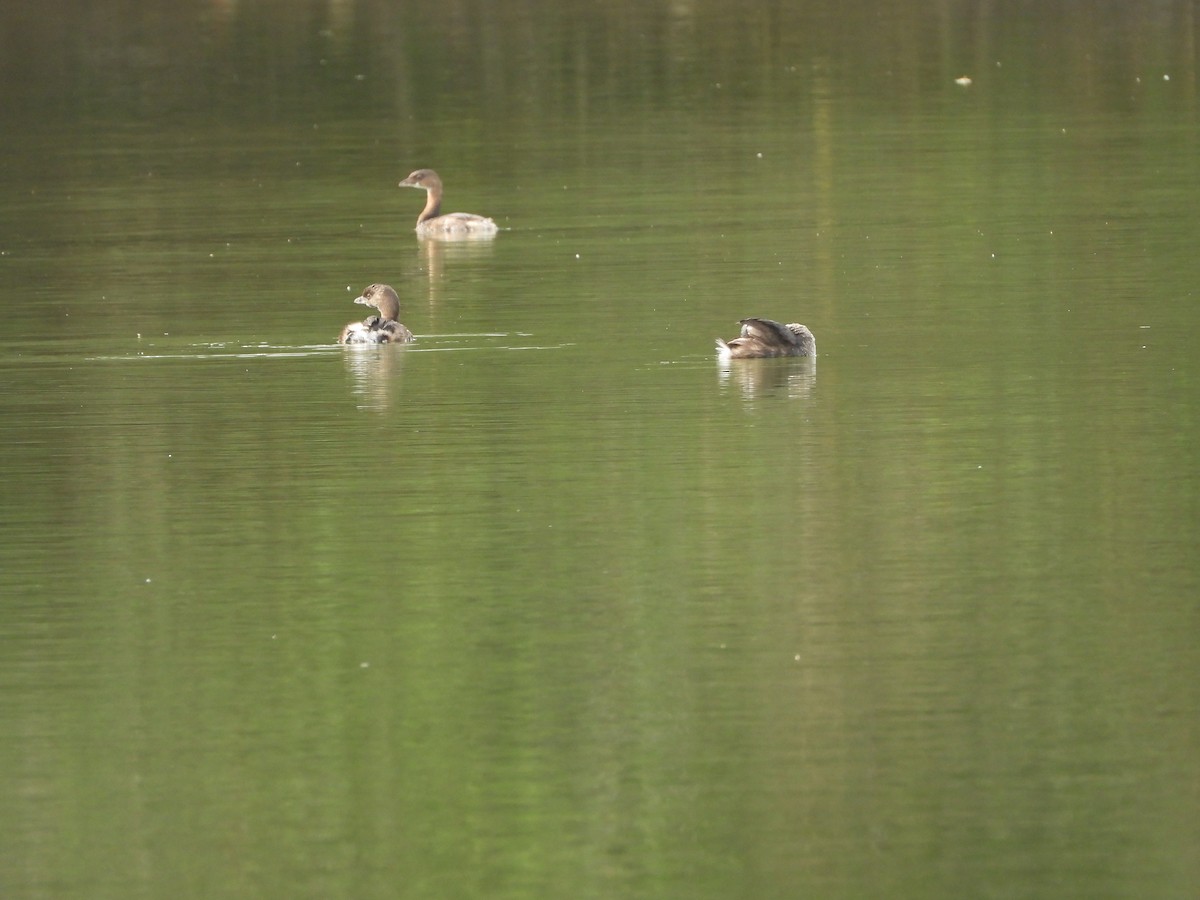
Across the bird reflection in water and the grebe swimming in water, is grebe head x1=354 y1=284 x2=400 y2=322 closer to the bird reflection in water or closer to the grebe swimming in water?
the bird reflection in water

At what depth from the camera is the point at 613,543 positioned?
12.5 metres

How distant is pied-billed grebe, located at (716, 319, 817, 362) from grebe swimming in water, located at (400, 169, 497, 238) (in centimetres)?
914

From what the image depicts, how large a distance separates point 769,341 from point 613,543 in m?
5.70

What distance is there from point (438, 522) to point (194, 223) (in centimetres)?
1532

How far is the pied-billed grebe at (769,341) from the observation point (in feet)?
59.2

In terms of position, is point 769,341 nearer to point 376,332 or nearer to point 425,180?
point 376,332

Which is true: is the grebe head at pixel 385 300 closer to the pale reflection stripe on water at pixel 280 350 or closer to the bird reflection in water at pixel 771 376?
the pale reflection stripe on water at pixel 280 350

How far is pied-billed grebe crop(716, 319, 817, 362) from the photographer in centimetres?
1803

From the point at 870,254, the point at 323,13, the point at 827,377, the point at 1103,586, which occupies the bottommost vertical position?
the point at 1103,586

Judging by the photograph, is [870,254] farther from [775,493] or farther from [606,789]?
[606,789]

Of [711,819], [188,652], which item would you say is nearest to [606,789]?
[711,819]

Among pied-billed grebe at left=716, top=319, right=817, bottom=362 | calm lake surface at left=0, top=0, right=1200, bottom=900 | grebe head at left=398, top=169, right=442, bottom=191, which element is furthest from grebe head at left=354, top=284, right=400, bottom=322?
grebe head at left=398, top=169, right=442, bottom=191

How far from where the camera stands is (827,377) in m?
17.4

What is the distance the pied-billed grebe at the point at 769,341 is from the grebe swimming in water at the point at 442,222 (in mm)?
9138
